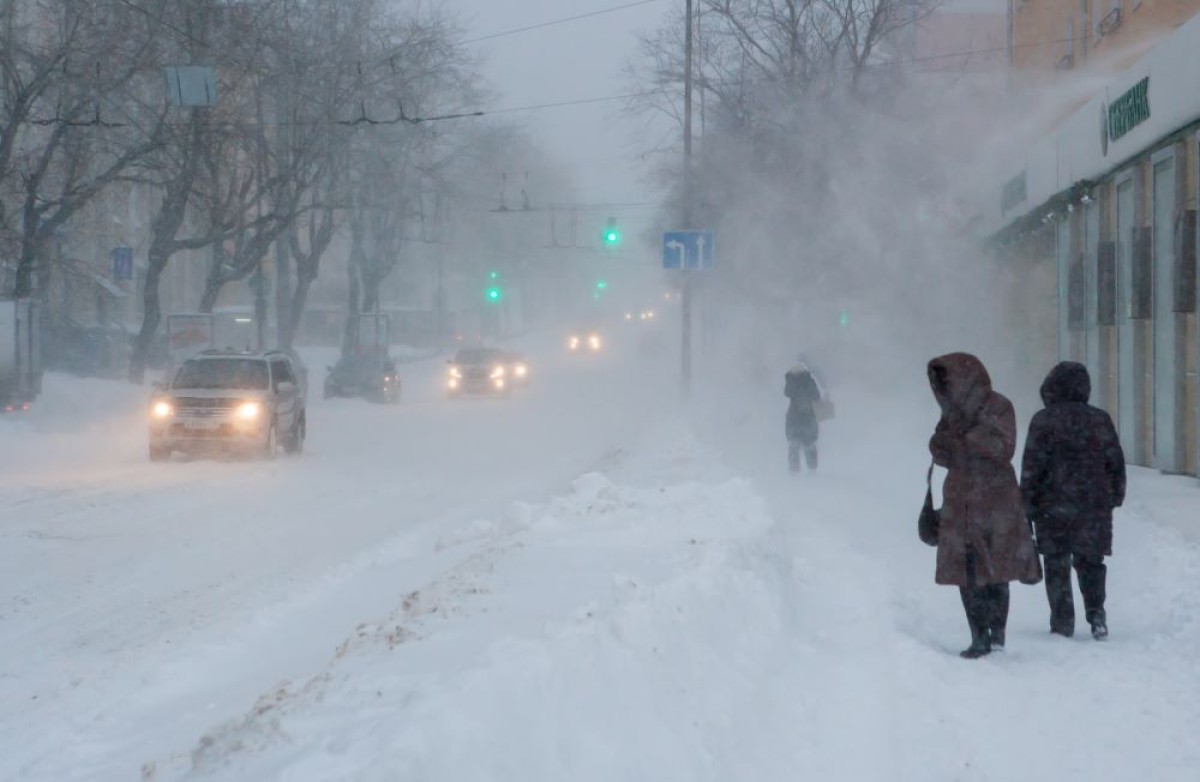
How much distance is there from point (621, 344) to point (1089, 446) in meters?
97.9

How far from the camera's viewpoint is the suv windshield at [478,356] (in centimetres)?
4666

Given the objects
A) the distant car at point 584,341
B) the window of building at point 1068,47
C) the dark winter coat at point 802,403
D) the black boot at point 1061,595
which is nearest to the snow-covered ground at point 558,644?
the black boot at point 1061,595

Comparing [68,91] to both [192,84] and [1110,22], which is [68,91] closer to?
[192,84]

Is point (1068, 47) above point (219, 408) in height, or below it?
above

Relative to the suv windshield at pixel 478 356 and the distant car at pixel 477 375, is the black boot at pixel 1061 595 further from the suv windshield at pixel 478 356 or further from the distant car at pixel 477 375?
the suv windshield at pixel 478 356

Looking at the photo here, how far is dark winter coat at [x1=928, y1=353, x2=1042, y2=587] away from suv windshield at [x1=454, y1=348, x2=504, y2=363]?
39.0 metres

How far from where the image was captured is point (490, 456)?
79.3ft

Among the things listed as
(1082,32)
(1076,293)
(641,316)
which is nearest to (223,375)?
(1076,293)

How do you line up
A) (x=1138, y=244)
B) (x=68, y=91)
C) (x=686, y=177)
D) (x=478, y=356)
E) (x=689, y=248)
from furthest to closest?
(x=478, y=356) < (x=686, y=177) < (x=689, y=248) < (x=68, y=91) < (x=1138, y=244)

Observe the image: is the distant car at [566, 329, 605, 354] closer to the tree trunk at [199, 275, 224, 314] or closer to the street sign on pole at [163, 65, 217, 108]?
the tree trunk at [199, 275, 224, 314]

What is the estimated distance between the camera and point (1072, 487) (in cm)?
849

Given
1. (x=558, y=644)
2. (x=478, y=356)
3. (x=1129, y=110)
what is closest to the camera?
(x=558, y=644)

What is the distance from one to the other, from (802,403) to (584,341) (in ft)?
249

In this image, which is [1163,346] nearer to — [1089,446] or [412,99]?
[1089,446]
